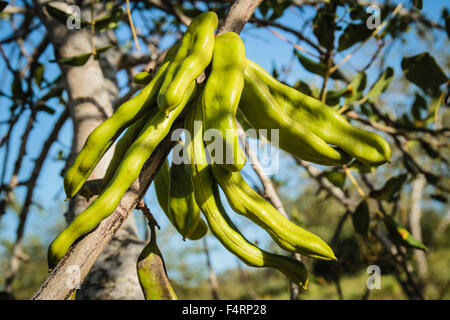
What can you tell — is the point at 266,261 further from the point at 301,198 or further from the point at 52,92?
the point at 301,198

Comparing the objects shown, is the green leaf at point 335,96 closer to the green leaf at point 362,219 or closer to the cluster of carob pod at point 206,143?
the green leaf at point 362,219

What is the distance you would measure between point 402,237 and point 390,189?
183mm

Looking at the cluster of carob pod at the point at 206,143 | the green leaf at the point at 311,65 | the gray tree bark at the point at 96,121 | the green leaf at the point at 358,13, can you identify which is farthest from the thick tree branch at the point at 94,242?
the green leaf at the point at 358,13

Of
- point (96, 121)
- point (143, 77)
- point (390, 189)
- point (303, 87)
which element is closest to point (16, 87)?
point (96, 121)

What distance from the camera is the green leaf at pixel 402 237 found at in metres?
1.08

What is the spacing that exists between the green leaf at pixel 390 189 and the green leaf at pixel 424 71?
36 centimetres

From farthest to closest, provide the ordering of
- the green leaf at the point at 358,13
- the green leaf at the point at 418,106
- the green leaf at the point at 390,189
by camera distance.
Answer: the green leaf at the point at 418,106
the green leaf at the point at 358,13
the green leaf at the point at 390,189

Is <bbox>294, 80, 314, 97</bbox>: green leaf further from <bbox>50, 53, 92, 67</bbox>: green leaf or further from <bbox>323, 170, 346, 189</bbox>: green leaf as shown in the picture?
<bbox>50, 53, 92, 67</bbox>: green leaf

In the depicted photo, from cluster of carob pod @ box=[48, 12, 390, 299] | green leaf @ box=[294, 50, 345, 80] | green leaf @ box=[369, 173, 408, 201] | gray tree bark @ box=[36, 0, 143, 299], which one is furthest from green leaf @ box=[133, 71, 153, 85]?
green leaf @ box=[369, 173, 408, 201]

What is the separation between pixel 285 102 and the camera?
75 cm

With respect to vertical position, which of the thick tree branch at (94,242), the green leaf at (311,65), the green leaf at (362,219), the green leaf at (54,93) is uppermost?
the green leaf at (54,93)

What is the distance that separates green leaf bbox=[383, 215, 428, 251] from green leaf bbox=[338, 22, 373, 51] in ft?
2.11
